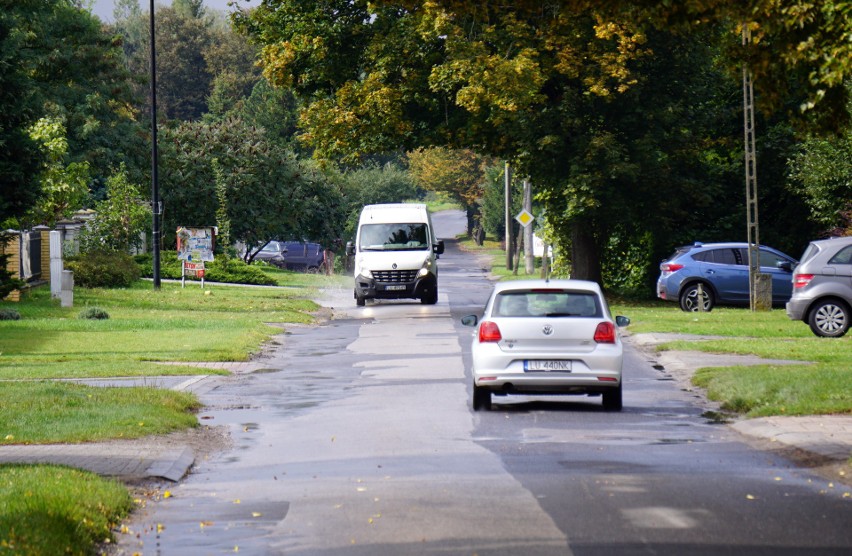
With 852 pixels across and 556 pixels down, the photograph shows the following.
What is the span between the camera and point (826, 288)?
1003 inches

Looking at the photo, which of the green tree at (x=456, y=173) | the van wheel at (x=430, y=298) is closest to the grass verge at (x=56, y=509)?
the van wheel at (x=430, y=298)

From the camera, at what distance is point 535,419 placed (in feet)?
52.0

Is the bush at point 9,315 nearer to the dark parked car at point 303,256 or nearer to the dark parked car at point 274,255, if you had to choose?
the dark parked car at point 274,255

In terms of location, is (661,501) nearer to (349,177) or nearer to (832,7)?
(832,7)

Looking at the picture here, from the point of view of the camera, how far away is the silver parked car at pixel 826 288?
25422 millimetres

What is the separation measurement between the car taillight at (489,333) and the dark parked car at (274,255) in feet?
203

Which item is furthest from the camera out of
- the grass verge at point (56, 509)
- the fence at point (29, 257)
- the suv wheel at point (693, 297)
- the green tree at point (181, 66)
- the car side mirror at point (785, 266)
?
the green tree at point (181, 66)

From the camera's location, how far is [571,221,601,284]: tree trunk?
41219mm

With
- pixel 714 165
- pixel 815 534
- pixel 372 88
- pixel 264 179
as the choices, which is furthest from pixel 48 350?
pixel 264 179

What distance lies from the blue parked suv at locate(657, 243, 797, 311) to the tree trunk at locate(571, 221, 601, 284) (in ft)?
17.5

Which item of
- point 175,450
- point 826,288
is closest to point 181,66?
point 826,288

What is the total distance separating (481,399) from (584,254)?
2498 centimetres

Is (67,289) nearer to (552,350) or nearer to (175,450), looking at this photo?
(552,350)

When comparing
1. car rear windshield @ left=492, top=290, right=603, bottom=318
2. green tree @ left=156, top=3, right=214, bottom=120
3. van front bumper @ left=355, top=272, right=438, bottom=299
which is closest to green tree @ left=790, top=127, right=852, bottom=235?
van front bumper @ left=355, top=272, right=438, bottom=299
